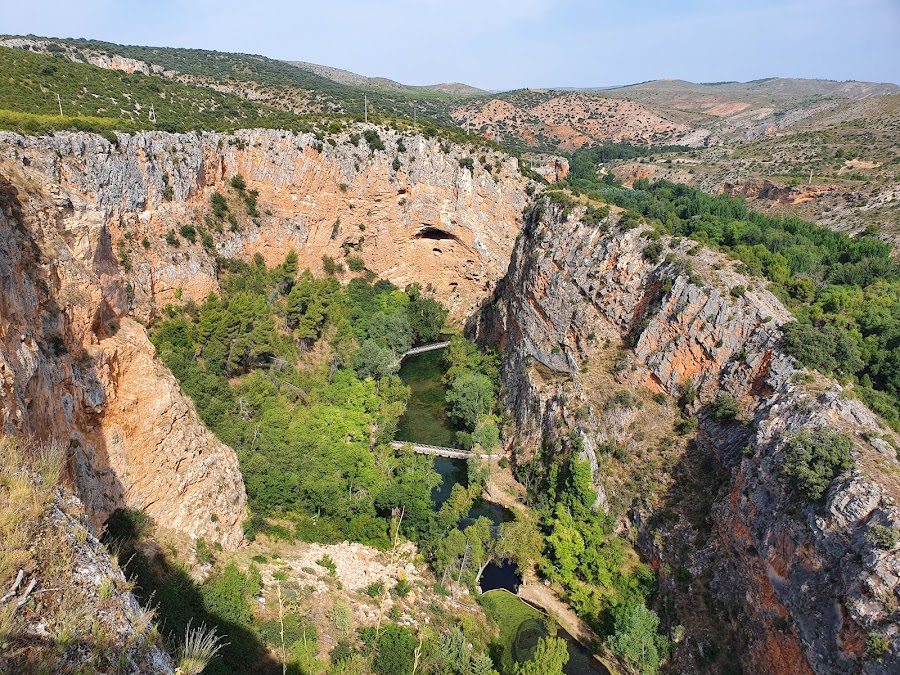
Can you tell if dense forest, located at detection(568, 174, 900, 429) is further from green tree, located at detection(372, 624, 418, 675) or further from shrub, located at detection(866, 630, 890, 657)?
green tree, located at detection(372, 624, 418, 675)

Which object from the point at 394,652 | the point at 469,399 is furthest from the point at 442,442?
the point at 394,652

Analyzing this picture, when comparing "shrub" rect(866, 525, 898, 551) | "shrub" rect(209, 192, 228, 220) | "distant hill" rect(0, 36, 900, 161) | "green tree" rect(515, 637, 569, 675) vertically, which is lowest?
"green tree" rect(515, 637, 569, 675)

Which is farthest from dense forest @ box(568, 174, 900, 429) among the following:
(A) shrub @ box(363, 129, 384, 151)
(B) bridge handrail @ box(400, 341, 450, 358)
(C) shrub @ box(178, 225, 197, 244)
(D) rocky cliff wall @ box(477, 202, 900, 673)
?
(C) shrub @ box(178, 225, 197, 244)

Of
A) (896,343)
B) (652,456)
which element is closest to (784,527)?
(652,456)

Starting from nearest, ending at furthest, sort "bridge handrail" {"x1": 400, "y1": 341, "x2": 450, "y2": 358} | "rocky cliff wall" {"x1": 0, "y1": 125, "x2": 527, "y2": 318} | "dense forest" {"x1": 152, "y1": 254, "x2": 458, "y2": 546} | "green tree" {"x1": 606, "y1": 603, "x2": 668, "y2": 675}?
"green tree" {"x1": 606, "y1": 603, "x2": 668, "y2": 675}, "dense forest" {"x1": 152, "y1": 254, "x2": 458, "y2": 546}, "rocky cliff wall" {"x1": 0, "y1": 125, "x2": 527, "y2": 318}, "bridge handrail" {"x1": 400, "y1": 341, "x2": 450, "y2": 358}

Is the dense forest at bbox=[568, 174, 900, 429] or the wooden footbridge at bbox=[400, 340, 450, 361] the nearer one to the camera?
the dense forest at bbox=[568, 174, 900, 429]

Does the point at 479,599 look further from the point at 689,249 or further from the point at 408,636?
the point at 689,249
